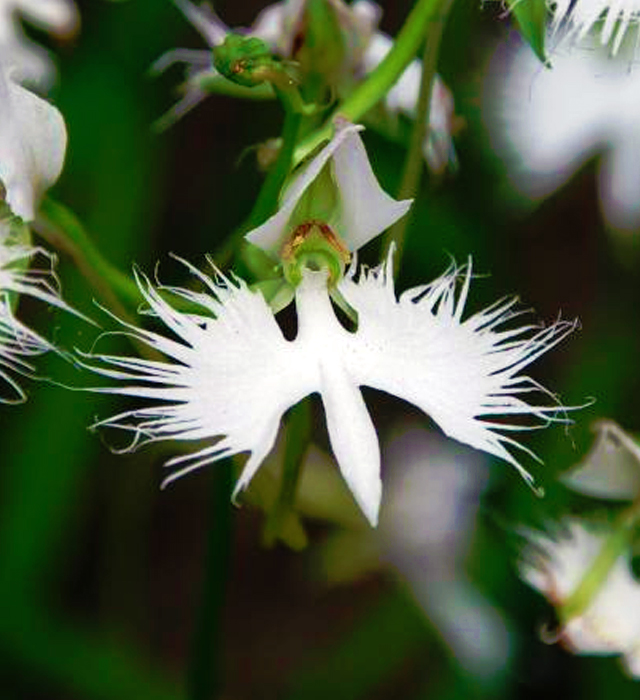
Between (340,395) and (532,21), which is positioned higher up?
(532,21)

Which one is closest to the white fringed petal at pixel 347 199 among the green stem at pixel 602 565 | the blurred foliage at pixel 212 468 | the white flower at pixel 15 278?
the white flower at pixel 15 278

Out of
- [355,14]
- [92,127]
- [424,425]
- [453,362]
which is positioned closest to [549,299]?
[424,425]

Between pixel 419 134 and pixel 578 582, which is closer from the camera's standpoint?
pixel 419 134

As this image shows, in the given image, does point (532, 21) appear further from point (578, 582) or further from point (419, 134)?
point (578, 582)

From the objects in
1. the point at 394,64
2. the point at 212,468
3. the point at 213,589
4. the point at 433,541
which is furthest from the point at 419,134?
the point at 433,541

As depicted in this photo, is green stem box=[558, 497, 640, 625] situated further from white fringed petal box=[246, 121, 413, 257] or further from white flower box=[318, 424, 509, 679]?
white flower box=[318, 424, 509, 679]

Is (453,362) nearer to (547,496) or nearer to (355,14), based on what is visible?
(355,14)

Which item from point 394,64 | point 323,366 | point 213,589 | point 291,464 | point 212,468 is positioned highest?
point 394,64
